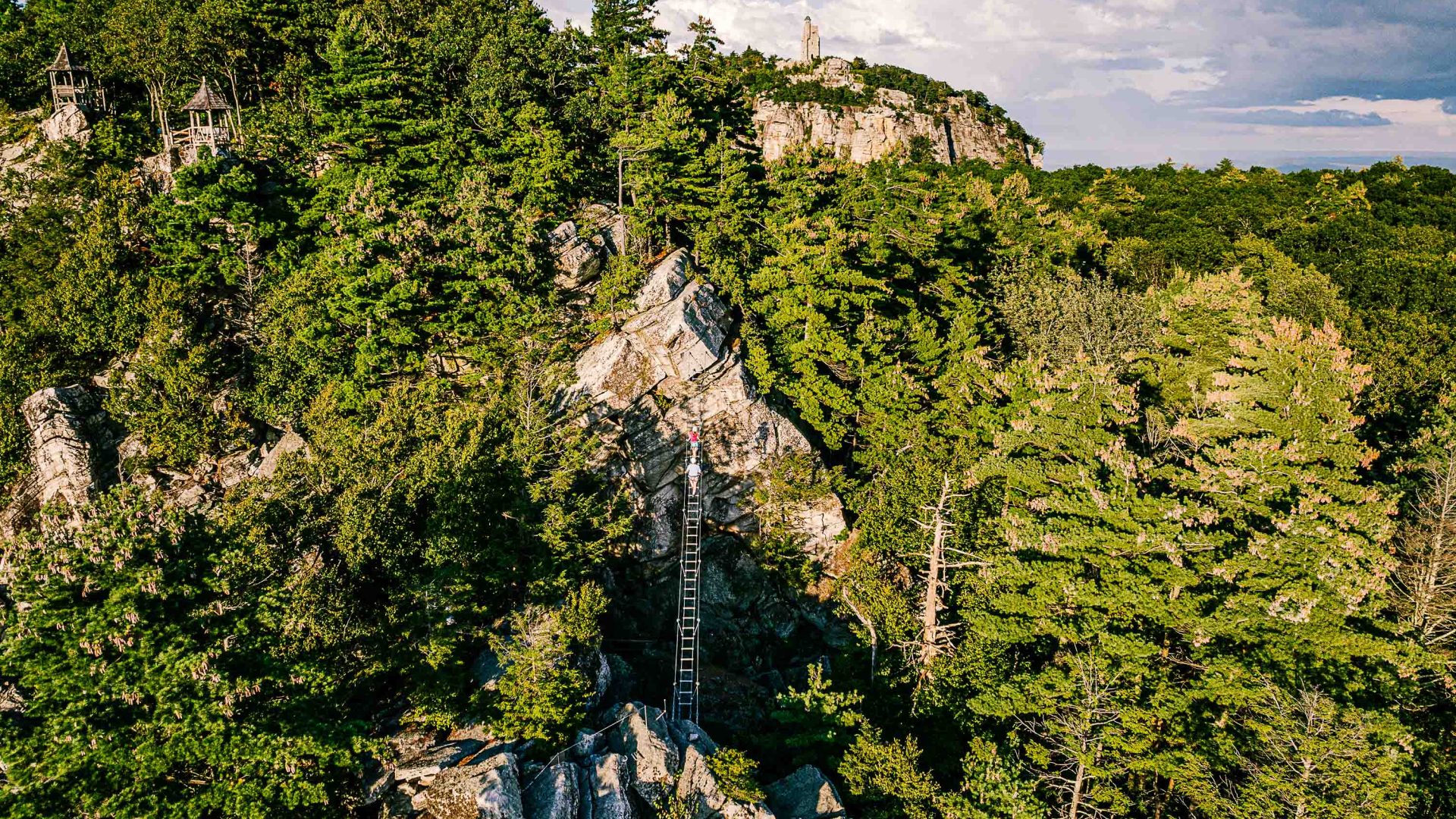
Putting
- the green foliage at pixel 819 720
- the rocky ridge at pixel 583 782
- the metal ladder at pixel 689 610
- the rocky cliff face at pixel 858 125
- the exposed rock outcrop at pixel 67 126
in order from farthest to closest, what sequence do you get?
the rocky cliff face at pixel 858 125 < the exposed rock outcrop at pixel 67 126 < the metal ladder at pixel 689 610 < the green foliage at pixel 819 720 < the rocky ridge at pixel 583 782

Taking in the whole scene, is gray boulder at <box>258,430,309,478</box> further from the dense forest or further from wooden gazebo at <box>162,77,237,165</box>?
wooden gazebo at <box>162,77,237,165</box>

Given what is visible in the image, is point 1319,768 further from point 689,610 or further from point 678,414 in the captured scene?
point 678,414

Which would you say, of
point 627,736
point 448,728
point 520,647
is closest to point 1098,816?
point 627,736

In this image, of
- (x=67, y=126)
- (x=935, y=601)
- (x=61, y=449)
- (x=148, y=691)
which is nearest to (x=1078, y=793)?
(x=935, y=601)

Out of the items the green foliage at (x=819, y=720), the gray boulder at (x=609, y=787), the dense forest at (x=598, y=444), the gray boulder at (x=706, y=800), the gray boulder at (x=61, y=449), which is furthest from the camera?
the gray boulder at (x=61, y=449)

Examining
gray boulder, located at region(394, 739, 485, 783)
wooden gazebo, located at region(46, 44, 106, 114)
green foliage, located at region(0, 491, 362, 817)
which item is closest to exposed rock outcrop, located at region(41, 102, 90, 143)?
wooden gazebo, located at region(46, 44, 106, 114)

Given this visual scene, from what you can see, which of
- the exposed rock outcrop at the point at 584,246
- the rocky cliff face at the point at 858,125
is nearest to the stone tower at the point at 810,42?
the rocky cliff face at the point at 858,125

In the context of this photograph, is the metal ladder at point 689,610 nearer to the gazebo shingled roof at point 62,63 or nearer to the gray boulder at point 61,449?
the gray boulder at point 61,449
